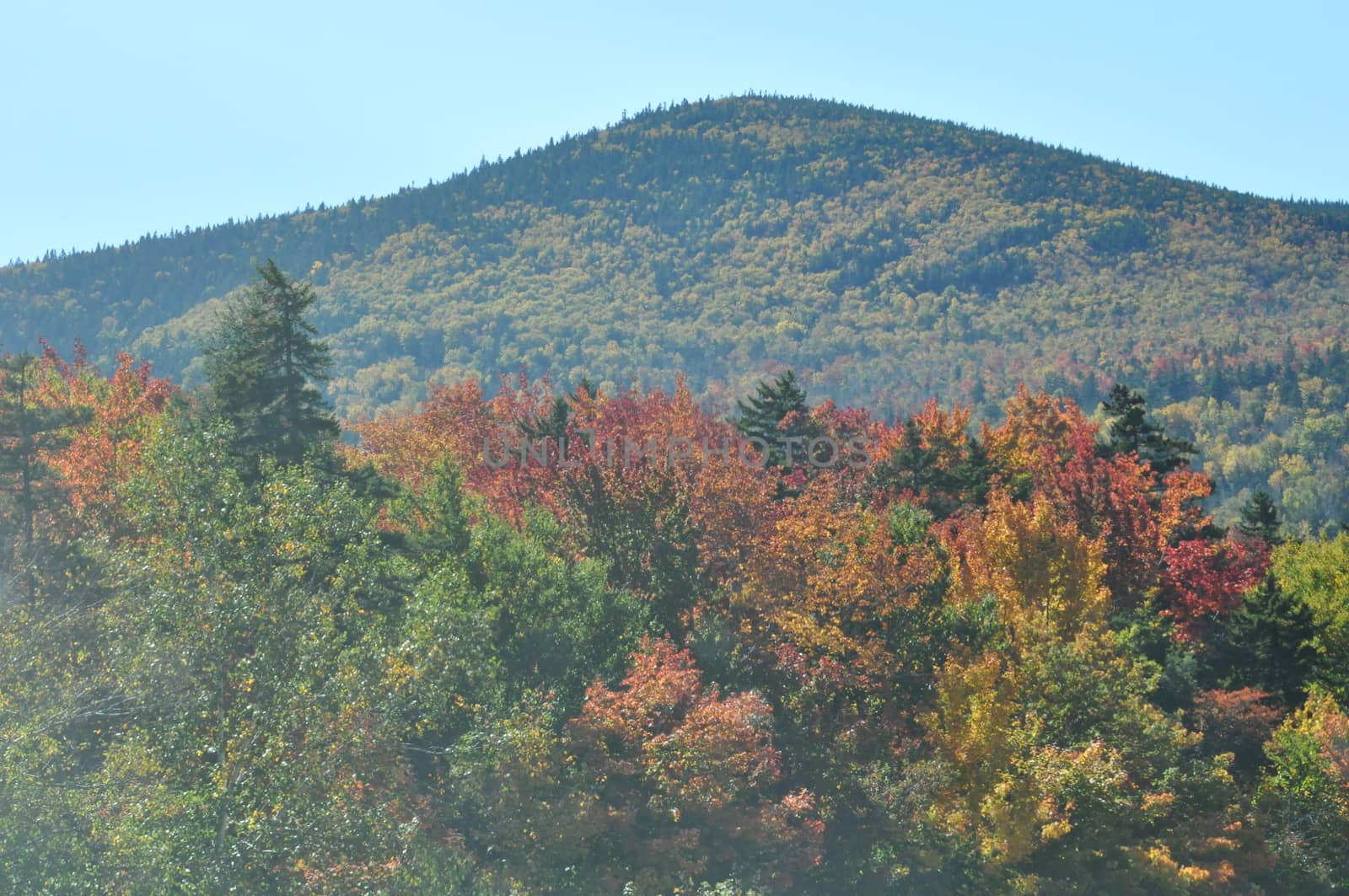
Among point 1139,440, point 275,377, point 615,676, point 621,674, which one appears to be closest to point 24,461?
point 275,377

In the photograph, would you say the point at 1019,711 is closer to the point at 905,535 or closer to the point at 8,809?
the point at 905,535

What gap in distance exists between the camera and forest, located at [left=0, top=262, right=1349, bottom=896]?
25.3 metres

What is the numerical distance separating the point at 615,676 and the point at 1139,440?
26890mm

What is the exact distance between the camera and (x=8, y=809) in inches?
886

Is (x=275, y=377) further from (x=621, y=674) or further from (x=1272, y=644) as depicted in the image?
(x=1272, y=644)

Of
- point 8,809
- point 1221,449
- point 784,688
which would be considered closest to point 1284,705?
point 784,688

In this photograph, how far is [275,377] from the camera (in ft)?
135

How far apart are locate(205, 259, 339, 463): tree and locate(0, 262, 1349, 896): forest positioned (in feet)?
0.49

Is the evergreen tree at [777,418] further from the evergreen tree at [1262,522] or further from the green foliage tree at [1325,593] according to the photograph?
the evergreen tree at [1262,522]

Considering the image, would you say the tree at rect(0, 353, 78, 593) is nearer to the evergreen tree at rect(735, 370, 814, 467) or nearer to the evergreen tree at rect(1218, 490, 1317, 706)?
the evergreen tree at rect(735, 370, 814, 467)

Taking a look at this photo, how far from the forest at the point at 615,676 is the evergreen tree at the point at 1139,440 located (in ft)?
6.47

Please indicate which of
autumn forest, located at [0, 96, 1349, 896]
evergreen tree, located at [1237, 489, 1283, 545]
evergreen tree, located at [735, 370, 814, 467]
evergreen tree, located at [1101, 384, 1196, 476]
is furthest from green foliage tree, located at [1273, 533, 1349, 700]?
evergreen tree, located at [735, 370, 814, 467]

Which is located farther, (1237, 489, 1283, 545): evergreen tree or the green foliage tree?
(1237, 489, 1283, 545): evergreen tree

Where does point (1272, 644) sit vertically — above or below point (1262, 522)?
below
